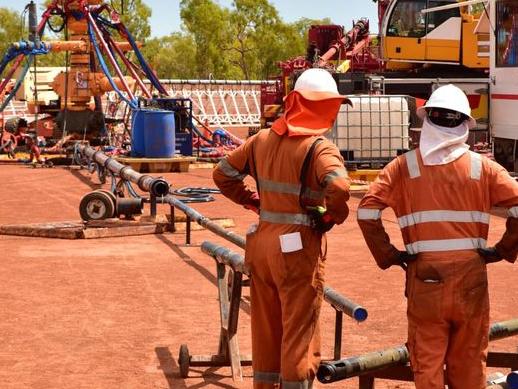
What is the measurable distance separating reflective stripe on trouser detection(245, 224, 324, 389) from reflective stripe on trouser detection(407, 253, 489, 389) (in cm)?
67

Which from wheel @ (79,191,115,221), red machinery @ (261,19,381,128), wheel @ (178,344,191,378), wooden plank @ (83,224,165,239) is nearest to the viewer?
wheel @ (178,344,191,378)

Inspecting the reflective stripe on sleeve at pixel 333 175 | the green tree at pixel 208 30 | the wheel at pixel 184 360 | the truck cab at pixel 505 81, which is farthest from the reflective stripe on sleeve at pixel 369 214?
the green tree at pixel 208 30

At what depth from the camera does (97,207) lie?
14.9 m

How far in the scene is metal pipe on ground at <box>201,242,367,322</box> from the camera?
617 cm

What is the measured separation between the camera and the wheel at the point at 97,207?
14828 millimetres

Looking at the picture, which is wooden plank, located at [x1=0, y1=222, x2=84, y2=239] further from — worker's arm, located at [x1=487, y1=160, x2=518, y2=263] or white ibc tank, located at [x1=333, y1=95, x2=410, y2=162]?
worker's arm, located at [x1=487, y1=160, x2=518, y2=263]

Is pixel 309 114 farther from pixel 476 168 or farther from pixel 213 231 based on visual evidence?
pixel 213 231

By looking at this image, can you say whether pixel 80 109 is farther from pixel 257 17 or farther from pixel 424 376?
pixel 257 17

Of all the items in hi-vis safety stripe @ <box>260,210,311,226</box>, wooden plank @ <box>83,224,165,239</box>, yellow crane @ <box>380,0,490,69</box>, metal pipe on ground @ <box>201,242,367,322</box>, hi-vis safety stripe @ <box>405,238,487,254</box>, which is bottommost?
wooden plank @ <box>83,224,165,239</box>

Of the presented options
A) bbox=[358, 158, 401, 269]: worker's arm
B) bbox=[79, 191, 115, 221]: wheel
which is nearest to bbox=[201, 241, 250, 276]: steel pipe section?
bbox=[358, 158, 401, 269]: worker's arm

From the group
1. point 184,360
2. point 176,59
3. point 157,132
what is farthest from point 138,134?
point 176,59

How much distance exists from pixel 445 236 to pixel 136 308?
15.7 feet

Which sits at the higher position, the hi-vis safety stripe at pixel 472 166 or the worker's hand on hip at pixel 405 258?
the hi-vis safety stripe at pixel 472 166

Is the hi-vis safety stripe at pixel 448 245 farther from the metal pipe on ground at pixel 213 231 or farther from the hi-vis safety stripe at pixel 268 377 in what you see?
the hi-vis safety stripe at pixel 268 377
